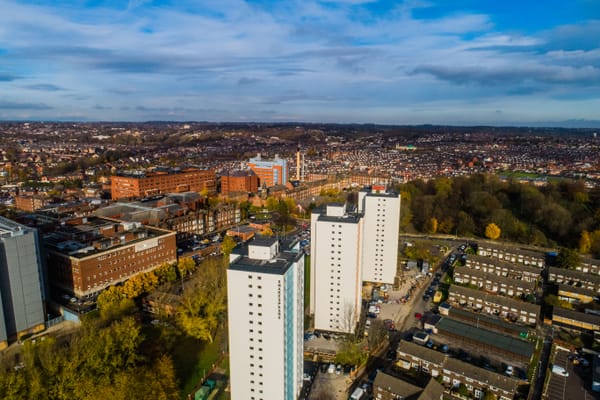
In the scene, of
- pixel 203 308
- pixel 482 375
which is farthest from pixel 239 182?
pixel 482 375

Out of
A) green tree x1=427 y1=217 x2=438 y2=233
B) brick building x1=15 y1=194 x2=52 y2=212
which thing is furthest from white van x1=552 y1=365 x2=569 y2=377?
brick building x1=15 y1=194 x2=52 y2=212

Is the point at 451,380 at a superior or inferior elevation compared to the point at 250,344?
inferior

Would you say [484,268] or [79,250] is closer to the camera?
[79,250]

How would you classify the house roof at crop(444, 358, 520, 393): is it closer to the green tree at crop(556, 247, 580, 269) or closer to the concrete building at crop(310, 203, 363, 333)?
the concrete building at crop(310, 203, 363, 333)

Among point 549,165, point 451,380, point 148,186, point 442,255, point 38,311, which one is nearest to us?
point 451,380

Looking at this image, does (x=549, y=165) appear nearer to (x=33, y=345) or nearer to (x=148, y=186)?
(x=148, y=186)

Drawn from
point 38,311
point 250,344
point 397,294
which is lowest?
point 397,294

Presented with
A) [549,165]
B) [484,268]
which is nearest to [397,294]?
[484,268]
